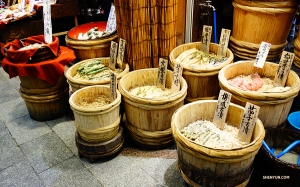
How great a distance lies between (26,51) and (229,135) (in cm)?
310

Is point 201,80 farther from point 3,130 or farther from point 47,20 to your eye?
point 3,130

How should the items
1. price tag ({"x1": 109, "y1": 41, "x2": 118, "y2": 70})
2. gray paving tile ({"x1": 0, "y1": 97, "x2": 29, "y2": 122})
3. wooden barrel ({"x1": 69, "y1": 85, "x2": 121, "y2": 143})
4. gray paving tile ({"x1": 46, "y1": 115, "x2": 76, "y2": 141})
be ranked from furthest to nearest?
gray paving tile ({"x1": 0, "y1": 97, "x2": 29, "y2": 122})
gray paving tile ({"x1": 46, "y1": 115, "x2": 76, "y2": 141})
price tag ({"x1": 109, "y1": 41, "x2": 118, "y2": 70})
wooden barrel ({"x1": 69, "y1": 85, "x2": 121, "y2": 143})

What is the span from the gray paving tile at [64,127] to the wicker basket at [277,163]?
2.77 m

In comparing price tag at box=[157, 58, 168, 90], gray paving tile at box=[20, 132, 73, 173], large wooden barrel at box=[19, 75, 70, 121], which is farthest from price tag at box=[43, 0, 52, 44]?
price tag at box=[157, 58, 168, 90]

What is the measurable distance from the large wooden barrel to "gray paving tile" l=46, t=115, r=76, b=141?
11 cm

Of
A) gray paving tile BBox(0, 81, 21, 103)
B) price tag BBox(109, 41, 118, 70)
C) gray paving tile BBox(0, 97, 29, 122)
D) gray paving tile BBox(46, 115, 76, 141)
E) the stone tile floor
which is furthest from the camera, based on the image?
gray paving tile BBox(0, 81, 21, 103)

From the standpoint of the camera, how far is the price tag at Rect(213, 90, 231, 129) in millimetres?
2895

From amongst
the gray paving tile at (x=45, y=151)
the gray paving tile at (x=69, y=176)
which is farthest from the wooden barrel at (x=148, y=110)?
the gray paving tile at (x=45, y=151)

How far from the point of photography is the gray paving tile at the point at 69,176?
326 centimetres

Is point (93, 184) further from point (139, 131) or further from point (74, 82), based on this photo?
point (74, 82)

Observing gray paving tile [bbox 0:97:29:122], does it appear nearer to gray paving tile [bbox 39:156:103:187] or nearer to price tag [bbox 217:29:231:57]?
gray paving tile [bbox 39:156:103:187]

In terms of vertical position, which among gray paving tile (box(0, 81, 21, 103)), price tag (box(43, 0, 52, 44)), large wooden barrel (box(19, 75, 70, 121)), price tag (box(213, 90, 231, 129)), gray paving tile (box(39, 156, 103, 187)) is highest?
price tag (box(43, 0, 52, 44))

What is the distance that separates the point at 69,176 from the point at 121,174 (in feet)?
2.22

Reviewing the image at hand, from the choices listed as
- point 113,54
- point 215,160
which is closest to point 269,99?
point 215,160
